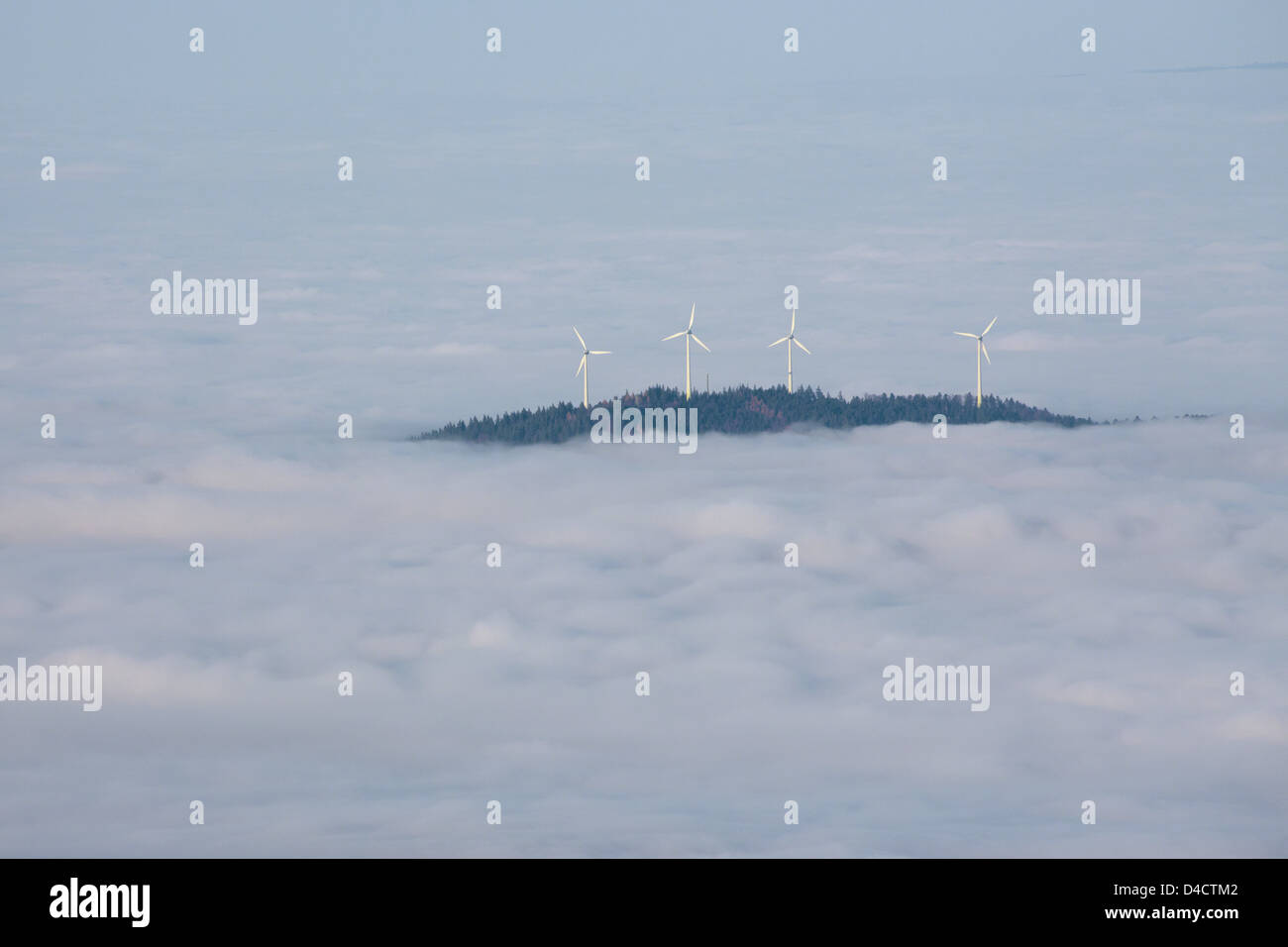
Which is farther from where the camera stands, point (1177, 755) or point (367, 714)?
point (367, 714)

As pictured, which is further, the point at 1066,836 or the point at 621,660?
the point at 621,660

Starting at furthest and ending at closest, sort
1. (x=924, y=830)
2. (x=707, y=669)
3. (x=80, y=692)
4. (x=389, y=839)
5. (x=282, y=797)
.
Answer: (x=80, y=692)
(x=707, y=669)
(x=282, y=797)
(x=924, y=830)
(x=389, y=839)

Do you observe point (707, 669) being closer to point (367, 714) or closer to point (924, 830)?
point (367, 714)

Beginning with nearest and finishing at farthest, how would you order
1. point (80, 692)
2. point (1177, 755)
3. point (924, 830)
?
point (924, 830), point (1177, 755), point (80, 692)

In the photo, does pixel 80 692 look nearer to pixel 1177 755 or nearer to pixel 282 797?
pixel 282 797

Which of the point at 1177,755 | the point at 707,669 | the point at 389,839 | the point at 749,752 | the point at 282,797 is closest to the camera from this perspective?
the point at 389,839
